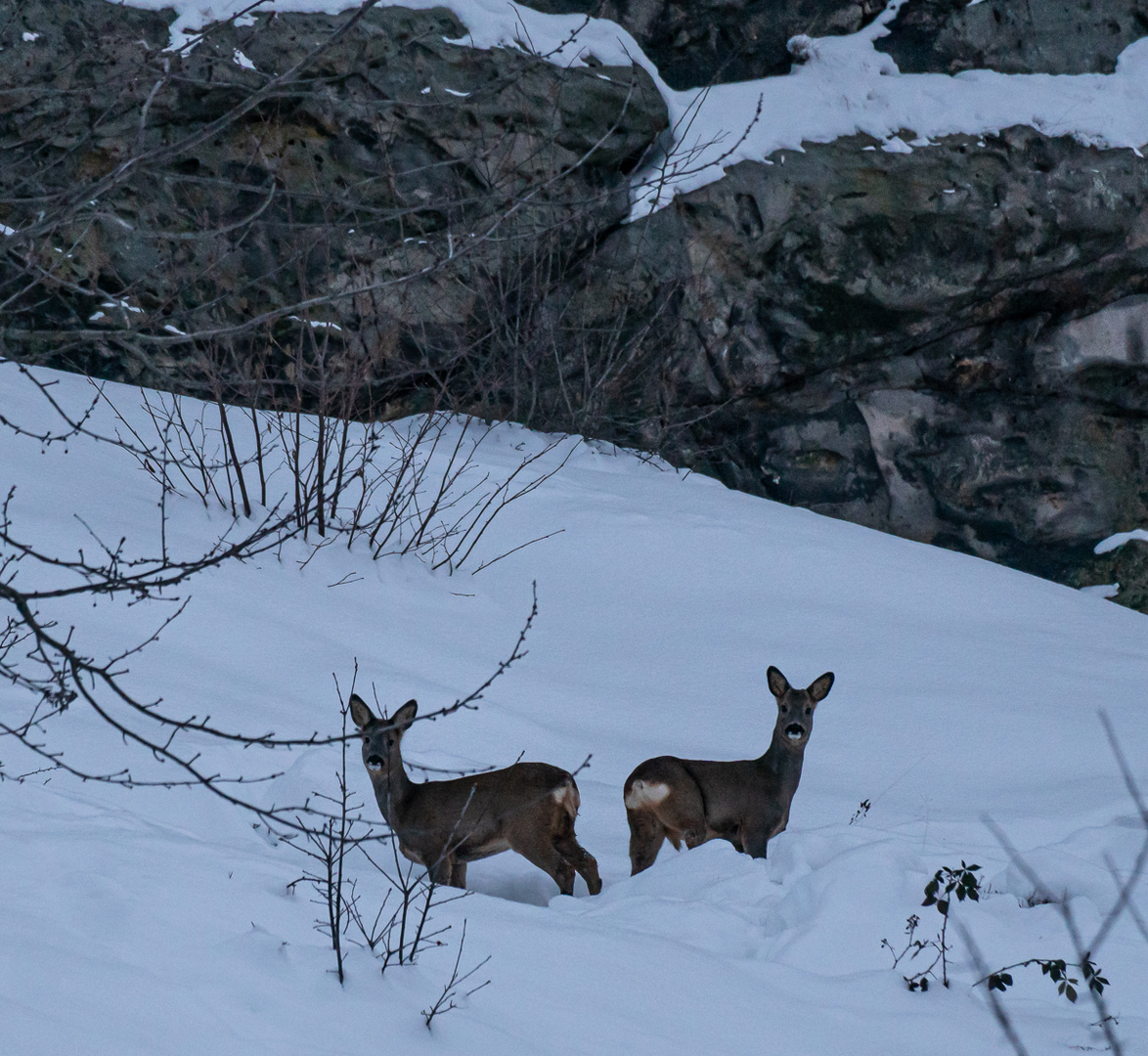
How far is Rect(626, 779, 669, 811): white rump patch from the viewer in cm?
530

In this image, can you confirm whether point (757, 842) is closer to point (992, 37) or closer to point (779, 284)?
point (779, 284)

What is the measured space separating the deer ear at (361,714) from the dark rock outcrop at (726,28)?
11076 millimetres

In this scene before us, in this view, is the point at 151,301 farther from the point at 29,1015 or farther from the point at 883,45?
the point at 29,1015

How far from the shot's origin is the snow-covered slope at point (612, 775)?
9.91 feet

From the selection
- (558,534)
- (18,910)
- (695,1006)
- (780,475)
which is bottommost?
(780,475)

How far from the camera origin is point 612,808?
19.6 ft

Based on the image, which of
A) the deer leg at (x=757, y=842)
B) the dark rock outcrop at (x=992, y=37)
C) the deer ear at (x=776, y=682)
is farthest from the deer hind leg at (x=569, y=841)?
the dark rock outcrop at (x=992, y=37)

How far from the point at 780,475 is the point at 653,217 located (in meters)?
3.13

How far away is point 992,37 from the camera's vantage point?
14812mm

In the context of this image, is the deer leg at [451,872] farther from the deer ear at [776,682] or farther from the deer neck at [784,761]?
the deer ear at [776,682]

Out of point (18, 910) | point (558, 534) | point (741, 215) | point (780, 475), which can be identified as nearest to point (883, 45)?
point (741, 215)

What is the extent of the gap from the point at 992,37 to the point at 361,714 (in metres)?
12.8

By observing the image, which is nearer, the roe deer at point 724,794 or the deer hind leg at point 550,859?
the deer hind leg at point 550,859

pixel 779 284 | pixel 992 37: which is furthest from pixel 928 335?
pixel 992 37
